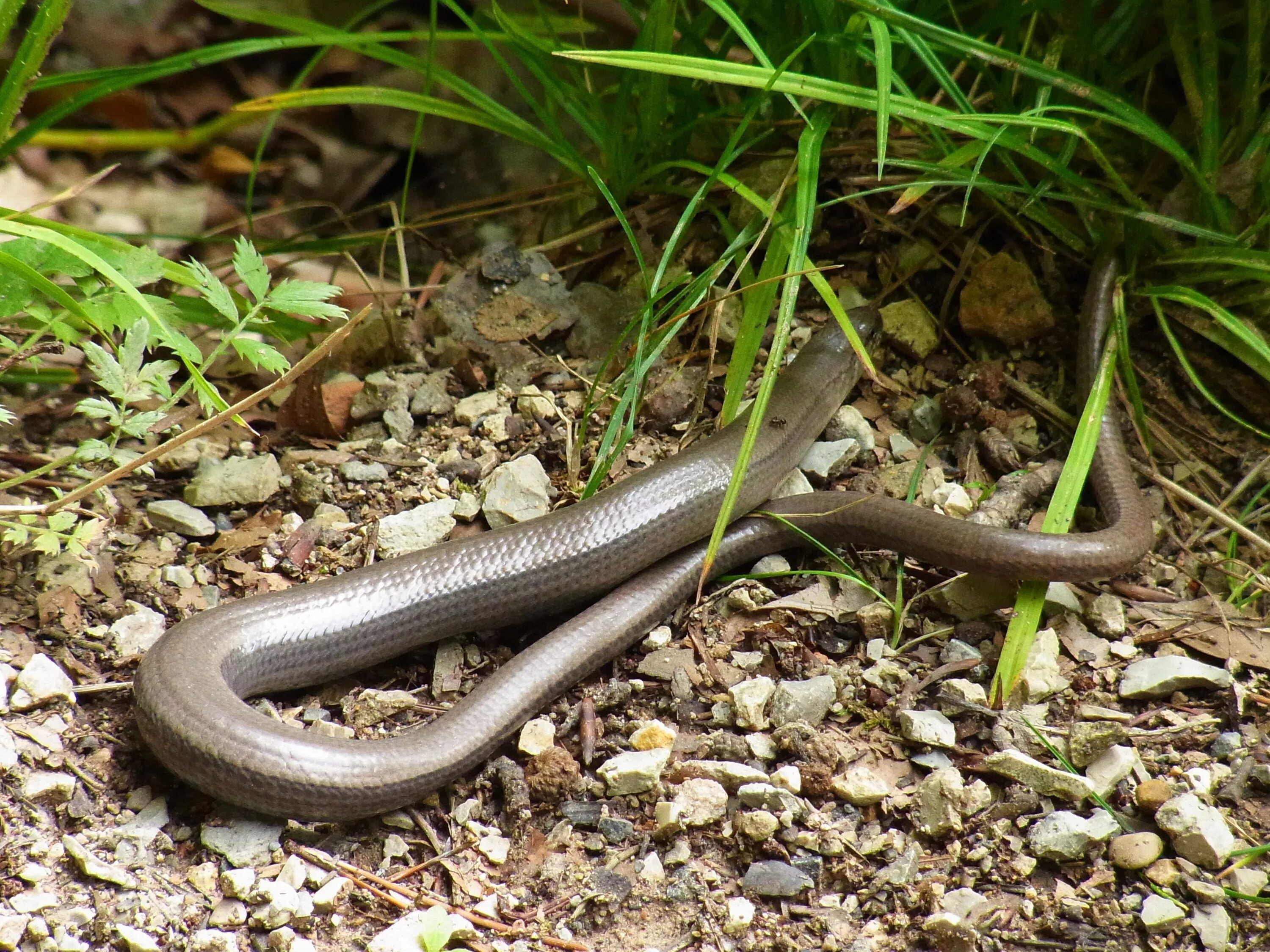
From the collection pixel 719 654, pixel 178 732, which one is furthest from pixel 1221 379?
pixel 178 732

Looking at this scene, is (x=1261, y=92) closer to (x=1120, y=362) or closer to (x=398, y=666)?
(x=1120, y=362)

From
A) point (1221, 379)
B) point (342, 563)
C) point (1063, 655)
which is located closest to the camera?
point (1063, 655)

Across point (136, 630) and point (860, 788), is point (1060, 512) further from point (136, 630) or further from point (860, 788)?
point (136, 630)

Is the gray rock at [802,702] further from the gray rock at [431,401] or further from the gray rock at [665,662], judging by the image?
the gray rock at [431,401]

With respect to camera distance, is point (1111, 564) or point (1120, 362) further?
point (1120, 362)

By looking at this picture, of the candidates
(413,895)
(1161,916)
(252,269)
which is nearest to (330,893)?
(413,895)

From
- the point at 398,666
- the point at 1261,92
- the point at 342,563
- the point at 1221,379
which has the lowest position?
the point at 398,666

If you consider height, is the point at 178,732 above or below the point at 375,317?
below
